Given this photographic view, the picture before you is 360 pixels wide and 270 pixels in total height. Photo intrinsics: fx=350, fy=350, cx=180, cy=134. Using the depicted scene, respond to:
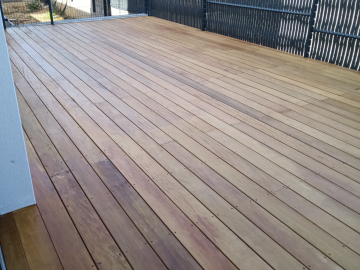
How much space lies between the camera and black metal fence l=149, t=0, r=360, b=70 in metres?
4.36

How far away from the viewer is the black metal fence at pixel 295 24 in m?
4.36

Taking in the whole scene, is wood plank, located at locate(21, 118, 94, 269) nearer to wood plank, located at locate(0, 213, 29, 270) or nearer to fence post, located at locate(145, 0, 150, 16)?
wood plank, located at locate(0, 213, 29, 270)

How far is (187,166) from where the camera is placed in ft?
7.79

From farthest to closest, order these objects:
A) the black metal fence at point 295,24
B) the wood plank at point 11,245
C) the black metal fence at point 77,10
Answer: the black metal fence at point 77,10 → the black metal fence at point 295,24 → the wood plank at point 11,245

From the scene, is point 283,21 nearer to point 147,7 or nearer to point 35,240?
point 147,7

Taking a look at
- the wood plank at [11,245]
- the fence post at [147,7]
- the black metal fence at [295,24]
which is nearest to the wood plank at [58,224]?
the wood plank at [11,245]

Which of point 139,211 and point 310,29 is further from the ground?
point 310,29

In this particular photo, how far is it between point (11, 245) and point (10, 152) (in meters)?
0.46

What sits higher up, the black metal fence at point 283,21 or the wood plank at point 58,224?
the black metal fence at point 283,21

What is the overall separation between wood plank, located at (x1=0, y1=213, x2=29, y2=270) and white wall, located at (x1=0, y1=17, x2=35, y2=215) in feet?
0.28

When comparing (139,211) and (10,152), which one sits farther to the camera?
(139,211)

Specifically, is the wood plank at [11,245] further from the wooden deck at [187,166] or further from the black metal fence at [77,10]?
the black metal fence at [77,10]

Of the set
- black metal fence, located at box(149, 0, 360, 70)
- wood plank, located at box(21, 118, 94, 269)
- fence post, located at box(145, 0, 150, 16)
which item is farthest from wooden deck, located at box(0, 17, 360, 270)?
fence post, located at box(145, 0, 150, 16)

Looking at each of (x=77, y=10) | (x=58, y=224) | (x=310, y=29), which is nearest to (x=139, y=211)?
(x=58, y=224)
